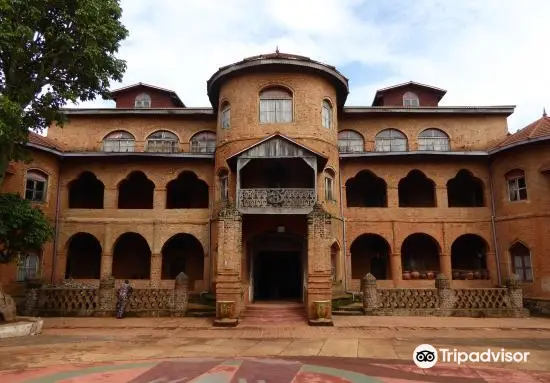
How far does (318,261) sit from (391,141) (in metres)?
11.2

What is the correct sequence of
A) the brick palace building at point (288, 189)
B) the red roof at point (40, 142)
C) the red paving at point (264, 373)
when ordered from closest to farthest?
the red paving at point (264, 373) → the brick palace building at point (288, 189) → the red roof at point (40, 142)

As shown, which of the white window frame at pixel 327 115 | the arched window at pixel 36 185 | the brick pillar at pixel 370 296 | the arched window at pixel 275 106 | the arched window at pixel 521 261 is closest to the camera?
the brick pillar at pixel 370 296

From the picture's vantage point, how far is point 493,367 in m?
8.99

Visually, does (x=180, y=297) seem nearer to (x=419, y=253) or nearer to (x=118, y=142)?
(x=118, y=142)

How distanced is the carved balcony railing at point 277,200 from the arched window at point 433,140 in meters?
9.95

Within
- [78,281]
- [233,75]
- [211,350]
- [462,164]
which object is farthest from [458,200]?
[78,281]

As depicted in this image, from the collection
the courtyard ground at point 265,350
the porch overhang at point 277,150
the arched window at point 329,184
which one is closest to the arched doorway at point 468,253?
the courtyard ground at point 265,350

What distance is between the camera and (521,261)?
2002 centimetres

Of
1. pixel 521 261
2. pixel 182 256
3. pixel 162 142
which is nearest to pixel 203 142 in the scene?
pixel 162 142

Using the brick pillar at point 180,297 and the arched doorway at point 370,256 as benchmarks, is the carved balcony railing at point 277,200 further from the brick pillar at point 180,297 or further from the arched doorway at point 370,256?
the arched doorway at point 370,256

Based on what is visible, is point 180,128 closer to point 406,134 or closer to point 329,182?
point 329,182

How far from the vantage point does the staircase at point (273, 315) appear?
15.7 metres

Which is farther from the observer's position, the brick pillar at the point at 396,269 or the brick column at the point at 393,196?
the brick column at the point at 393,196

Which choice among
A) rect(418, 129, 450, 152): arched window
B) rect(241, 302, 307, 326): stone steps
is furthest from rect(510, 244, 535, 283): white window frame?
rect(241, 302, 307, 326): stone steps
